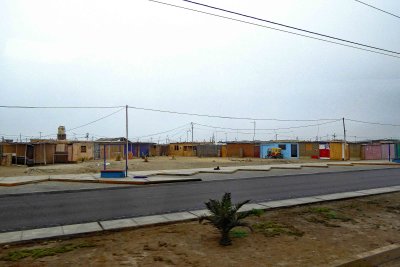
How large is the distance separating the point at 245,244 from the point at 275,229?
144 cm

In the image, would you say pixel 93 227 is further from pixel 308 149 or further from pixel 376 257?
pixel 308 149

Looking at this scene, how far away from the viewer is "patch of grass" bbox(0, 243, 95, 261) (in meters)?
5.62

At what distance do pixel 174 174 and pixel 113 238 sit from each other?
16.6 metres

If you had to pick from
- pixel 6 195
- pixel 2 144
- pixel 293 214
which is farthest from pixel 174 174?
pixel 2 144

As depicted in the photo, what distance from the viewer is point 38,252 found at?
5855 millimetres

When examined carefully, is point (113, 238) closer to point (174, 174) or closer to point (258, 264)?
point (258, 264)

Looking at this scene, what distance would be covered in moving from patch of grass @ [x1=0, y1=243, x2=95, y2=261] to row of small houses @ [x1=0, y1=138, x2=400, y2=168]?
20.9m

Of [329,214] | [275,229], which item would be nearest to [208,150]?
[329,214]

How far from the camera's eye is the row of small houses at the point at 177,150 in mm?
38812

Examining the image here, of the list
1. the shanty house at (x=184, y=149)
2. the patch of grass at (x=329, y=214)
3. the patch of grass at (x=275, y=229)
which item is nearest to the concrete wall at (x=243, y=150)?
the shanty house at (x=184, y=149)

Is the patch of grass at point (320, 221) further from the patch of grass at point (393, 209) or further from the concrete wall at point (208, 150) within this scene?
the concrete wall at point (208, 150)

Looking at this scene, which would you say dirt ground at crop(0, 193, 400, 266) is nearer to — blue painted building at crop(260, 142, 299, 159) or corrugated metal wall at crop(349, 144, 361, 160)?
blue painted building at crop(260, 142, 299, 159)

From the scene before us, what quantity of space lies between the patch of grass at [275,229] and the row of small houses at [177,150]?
20.7 metres

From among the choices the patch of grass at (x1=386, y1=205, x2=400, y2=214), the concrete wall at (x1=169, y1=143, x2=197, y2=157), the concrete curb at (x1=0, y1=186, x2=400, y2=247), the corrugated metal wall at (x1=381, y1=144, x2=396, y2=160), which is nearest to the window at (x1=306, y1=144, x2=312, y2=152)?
the corrugated metal wall at (x1=381, y1=144, x2=396, y2=160)
